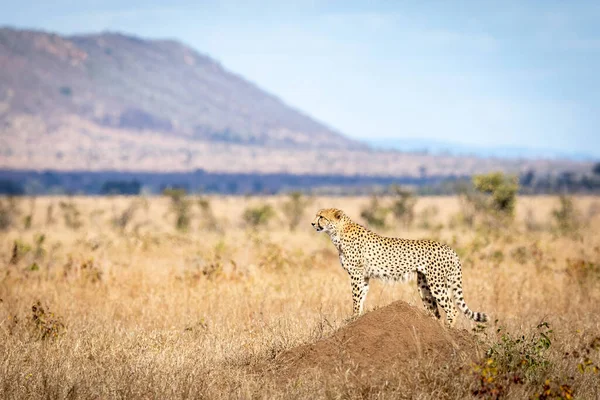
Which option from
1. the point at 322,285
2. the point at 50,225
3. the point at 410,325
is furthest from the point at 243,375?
the point at 50,225

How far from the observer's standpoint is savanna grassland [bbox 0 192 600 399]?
21.5 ft

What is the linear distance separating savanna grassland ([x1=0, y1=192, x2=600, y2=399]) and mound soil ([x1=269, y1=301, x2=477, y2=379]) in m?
0.12

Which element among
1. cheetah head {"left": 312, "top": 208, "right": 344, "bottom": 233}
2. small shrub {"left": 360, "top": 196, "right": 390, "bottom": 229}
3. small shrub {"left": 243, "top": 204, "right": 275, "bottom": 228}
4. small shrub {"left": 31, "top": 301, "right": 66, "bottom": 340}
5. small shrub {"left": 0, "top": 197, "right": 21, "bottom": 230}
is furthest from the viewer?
small shrub {"left": 243, "top": 204, "right": 275, "bottom": 228}

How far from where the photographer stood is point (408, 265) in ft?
29.7

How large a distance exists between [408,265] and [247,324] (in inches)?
88.9

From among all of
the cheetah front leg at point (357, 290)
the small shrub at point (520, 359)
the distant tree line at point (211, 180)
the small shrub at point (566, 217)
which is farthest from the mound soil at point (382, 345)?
the distant tree line at point (211, 180)

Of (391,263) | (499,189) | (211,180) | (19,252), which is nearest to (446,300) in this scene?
(391,263)

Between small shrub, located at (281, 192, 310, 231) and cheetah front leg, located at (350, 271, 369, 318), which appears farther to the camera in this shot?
small shrub, located at (281, 192, 310, 231)

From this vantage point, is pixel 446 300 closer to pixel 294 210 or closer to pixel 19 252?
pixel 19 252

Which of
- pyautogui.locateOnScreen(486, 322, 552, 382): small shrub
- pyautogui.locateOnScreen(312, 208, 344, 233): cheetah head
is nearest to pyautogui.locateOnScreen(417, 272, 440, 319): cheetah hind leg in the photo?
pyautogui.locateOnScreen(312, 208, 344, 233): cheetah head

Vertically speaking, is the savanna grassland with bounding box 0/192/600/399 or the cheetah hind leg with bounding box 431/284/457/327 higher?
the cheetah hind leg with bounding box 431/284/457/327

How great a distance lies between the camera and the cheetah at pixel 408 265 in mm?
9062

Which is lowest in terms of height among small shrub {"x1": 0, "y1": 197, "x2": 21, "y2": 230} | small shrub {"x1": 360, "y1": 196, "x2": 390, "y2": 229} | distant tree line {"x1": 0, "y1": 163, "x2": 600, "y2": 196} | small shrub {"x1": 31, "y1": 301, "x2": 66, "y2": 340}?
distant tree line {"x1": 0, "y1": 163, "x2": 600, "y2": 196}

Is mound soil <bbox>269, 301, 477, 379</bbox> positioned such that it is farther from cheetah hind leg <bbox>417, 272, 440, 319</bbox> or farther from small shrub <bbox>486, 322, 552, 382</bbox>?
cheetah hind leg <bbox>417, 272, 440, 319</bbox>
